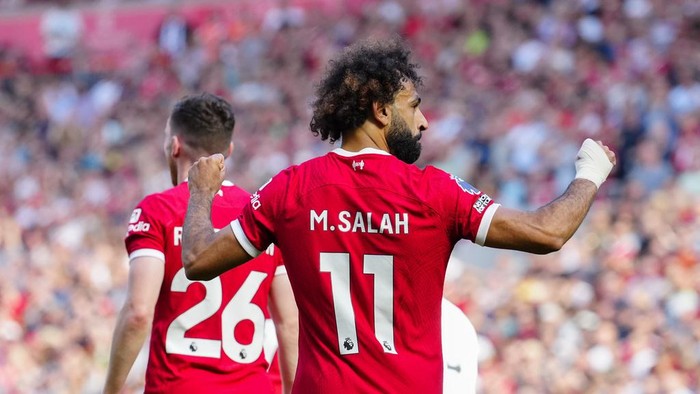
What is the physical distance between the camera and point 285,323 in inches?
201

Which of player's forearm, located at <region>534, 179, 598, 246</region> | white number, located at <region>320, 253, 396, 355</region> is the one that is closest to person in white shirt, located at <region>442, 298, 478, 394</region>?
white number, located at <region>320, 253, 396, 355</region>

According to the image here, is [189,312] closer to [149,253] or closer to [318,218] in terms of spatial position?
[149,253]

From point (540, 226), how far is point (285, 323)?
175 centimetres

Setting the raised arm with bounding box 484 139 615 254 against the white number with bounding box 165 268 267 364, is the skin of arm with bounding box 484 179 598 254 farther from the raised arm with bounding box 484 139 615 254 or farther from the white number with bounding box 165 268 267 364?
the white number with bounding box 165 268 267 364

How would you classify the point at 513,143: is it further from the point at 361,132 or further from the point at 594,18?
the point at 361,132

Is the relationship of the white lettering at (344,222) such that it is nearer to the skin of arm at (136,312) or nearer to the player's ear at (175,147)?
the skin of arm at (136,312)

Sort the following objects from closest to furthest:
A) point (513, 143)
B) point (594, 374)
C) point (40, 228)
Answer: point (594, 374)
point (513, 143)
point (40, 228)

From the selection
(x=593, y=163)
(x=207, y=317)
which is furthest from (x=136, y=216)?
(x=593, y=163)

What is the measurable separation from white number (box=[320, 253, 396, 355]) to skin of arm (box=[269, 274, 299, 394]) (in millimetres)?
1266

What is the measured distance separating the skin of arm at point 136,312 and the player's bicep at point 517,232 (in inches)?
67.9

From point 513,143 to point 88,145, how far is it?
7938 mm

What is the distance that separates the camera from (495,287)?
12.2 m

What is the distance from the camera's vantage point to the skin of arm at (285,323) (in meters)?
5.09

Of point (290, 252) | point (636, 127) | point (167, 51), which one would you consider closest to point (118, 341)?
point (290, 252)
